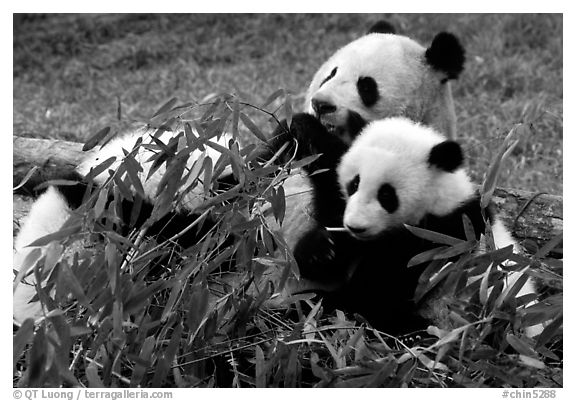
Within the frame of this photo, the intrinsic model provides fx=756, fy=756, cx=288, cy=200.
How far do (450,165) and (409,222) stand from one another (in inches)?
10.1

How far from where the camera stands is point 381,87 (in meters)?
3.38

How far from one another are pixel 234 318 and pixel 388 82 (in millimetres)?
1354

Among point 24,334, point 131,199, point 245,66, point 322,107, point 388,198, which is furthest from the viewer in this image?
point 245,66

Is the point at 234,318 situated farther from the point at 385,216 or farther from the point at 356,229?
the point at 385,216

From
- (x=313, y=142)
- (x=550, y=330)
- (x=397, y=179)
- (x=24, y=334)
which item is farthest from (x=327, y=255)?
(x=24, y=334)

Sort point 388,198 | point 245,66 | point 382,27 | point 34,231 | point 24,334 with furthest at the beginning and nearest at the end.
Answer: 1. point 245,66
2. point 382,27
3. point 34,231
4. point 388,198
5. point 24,334

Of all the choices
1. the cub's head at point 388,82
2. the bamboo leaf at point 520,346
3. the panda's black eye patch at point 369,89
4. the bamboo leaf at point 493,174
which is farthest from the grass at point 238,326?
the panda's black eye patch at point 369,89

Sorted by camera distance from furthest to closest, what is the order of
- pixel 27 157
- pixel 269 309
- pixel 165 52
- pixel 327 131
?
pixel 165 52 → pixel 27 157 → pixel 327 131 → pixel 269 309

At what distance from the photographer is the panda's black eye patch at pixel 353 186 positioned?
2.77 metres

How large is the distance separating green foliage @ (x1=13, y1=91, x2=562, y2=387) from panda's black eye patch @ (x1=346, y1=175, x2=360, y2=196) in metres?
0.28

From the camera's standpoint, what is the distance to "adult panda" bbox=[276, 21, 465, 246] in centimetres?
327

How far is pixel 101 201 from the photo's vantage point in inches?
97.0
